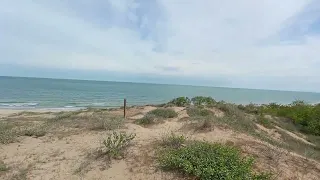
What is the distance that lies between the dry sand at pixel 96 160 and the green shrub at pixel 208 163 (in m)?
0.29

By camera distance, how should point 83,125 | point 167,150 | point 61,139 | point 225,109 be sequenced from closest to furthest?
point 167,150
point 61,139
point 83,125
point 225,109

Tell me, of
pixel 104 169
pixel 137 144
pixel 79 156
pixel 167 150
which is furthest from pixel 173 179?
pixel 79 156

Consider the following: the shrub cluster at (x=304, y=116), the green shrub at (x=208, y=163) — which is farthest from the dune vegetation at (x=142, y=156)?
the shrub cluster at (x=304, y=116)

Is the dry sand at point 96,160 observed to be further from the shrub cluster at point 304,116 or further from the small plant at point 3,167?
the shrub cluster at point 304,116

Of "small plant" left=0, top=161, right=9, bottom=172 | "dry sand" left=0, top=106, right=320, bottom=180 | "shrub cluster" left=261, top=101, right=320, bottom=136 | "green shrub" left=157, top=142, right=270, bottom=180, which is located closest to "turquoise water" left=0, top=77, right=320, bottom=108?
"shrub cluster" left=261, top=101, right=320, bottom=136

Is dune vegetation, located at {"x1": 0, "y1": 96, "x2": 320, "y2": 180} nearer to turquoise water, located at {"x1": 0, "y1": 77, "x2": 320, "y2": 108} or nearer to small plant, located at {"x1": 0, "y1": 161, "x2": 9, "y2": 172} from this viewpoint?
small plant, located at {"x1": 0, "y1": 161, "x2": 9, "y2": 172}

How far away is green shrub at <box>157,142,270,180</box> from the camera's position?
17.3 feet

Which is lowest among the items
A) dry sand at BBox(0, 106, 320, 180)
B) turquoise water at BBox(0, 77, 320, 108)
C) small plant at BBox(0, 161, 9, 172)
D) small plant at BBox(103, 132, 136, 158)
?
turquoise water at BBox(0, 77, 320, 108)

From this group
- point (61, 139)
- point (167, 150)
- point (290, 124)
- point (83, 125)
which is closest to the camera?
point (167, 150)

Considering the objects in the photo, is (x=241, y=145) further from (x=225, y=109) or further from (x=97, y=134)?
(x=225, y=109)

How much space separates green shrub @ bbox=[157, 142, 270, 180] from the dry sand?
290mm

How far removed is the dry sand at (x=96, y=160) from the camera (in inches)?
240

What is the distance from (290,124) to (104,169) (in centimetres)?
1518

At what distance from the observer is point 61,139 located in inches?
349
